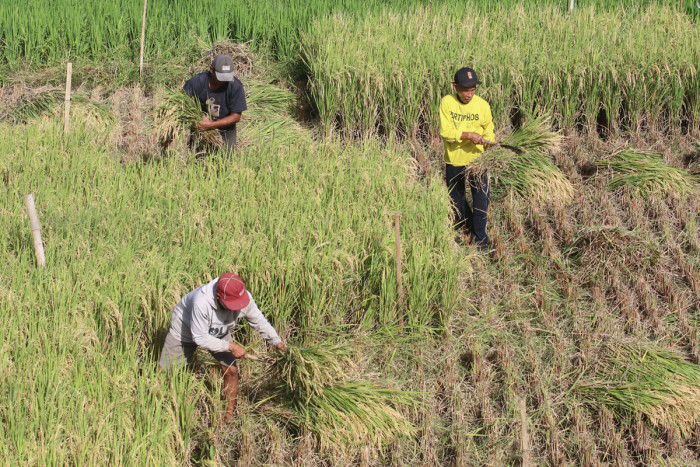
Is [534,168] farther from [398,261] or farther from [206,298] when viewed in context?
[206,298]

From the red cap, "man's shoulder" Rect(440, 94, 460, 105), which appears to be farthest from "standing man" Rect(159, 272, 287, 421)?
"man's shoulder" Rect(440, 94, 460, 105)

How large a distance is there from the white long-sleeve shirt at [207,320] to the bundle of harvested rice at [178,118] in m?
2.35

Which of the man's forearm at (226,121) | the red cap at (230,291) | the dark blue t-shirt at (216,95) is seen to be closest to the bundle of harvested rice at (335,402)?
the red cap at (230,291)

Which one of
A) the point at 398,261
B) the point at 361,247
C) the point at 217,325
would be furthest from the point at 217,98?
the point at 217,325

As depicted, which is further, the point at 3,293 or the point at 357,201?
the point at 357,201

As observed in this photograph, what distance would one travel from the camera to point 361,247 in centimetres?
523

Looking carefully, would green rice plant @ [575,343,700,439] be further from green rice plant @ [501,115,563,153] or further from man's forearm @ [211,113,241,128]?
man's forearm @ [211,113,241,128]

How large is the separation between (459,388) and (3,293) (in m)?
2.63

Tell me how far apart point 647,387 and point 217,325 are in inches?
99.9

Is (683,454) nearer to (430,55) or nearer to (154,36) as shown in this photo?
(430,55)

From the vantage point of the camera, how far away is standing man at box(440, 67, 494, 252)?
5.85 meters

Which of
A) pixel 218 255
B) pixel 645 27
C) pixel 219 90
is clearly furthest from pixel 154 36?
pixel 645 27

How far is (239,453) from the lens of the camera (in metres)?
4.25

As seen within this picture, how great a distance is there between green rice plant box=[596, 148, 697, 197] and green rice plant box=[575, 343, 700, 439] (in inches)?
74.1
